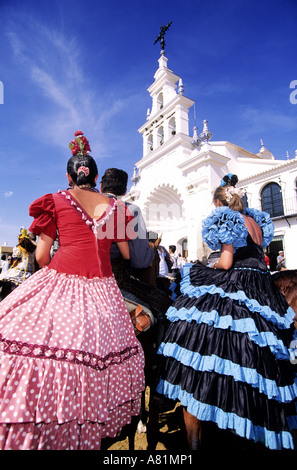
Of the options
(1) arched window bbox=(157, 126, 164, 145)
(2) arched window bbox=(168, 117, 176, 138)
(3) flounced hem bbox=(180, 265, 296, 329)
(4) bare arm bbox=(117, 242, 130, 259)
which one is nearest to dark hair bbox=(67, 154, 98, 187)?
(4) bare arm bbox=(117, 242, 130, 259)

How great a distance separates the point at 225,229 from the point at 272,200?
16.7 metres

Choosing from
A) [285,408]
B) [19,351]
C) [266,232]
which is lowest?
[285,408]

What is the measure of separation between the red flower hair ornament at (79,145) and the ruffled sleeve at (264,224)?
5.56 feet

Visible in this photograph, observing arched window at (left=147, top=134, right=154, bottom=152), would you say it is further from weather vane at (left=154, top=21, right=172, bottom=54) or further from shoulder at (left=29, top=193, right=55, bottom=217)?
shoulder at (left=29, top=193, right=55, bottom=217)

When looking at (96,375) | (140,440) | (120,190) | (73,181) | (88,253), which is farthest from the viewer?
(140,440)

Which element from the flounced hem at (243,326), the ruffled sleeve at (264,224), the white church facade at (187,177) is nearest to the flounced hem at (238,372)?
the flounced hem at (243,326)

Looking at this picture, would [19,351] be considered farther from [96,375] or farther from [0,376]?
[96,375]

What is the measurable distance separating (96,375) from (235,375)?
0.91 meters

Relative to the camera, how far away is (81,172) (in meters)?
1.68

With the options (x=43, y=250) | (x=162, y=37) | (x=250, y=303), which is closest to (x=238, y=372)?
(x=250, y=303)

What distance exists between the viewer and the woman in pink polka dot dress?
1.05m

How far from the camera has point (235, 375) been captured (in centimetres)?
157

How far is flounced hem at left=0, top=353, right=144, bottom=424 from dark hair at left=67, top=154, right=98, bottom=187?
44.0 inches

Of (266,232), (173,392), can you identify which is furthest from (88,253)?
(266,232)
